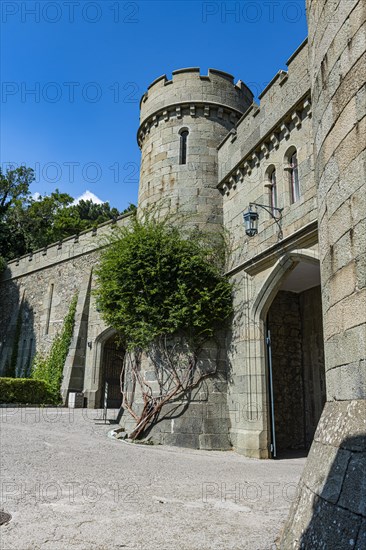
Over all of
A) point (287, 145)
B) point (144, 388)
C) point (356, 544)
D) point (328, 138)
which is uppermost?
point (287, 145)

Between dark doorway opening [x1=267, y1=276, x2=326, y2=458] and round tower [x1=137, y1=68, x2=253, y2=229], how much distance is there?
286 centimetres

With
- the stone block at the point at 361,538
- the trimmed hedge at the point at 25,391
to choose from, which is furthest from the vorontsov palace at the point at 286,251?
the trimmed hedge at the point at 25,391

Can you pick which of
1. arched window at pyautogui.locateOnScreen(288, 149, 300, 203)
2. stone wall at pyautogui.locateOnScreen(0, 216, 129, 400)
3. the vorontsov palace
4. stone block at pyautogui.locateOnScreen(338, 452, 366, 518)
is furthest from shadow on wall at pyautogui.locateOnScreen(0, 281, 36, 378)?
stone block at pyautogui.locateOnScreen(338, 452, 366, 518)

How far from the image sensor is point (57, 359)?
54.2ft

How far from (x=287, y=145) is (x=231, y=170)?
2.08 m

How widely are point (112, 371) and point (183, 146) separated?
8257 mm

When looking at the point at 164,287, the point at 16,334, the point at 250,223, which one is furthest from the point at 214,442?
the point at 16,334

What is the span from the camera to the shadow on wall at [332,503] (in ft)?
7.53

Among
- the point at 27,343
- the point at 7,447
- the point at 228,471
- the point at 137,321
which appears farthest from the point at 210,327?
the point at 27,343

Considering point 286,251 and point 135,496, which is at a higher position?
point 286,251

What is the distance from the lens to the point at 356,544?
Result: 2191 millimetres

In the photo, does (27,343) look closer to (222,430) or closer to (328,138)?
(222,430)

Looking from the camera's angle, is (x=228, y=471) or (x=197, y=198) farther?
(x=197, y=198)

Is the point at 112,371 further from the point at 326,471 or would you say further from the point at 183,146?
the point at 326,471
